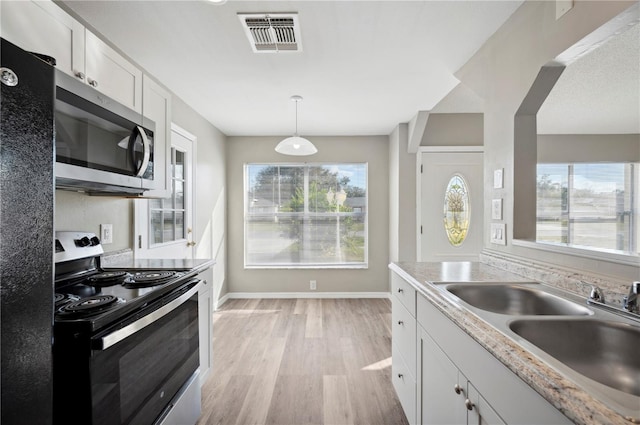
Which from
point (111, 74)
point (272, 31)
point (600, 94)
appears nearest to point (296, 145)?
point (272, 31)

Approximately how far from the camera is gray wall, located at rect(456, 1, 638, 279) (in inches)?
52.9

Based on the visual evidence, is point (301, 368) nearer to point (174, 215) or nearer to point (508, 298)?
point (508, 298)

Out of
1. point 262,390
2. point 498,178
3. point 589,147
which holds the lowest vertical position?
point 262,390

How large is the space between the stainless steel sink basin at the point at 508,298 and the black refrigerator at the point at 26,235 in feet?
4.87

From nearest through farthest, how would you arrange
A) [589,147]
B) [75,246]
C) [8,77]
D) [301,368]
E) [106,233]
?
[8,77]
[75,246]
[106,233]
[301,368]
[589,147]

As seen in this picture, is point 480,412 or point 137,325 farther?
point 137,325

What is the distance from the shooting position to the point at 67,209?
1.78m

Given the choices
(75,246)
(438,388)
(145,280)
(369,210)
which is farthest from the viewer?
(369,210)

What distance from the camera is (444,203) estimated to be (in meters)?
4.09

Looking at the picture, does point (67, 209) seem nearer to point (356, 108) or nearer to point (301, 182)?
point (356, 108)

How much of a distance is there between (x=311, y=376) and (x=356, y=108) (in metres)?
2.62

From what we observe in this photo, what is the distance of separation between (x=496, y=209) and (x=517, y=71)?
0.79 m

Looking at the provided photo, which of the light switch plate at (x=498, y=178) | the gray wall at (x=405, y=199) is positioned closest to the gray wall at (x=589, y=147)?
the gray wall at (x=405, y=199)

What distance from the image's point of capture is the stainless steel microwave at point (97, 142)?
1276mm
